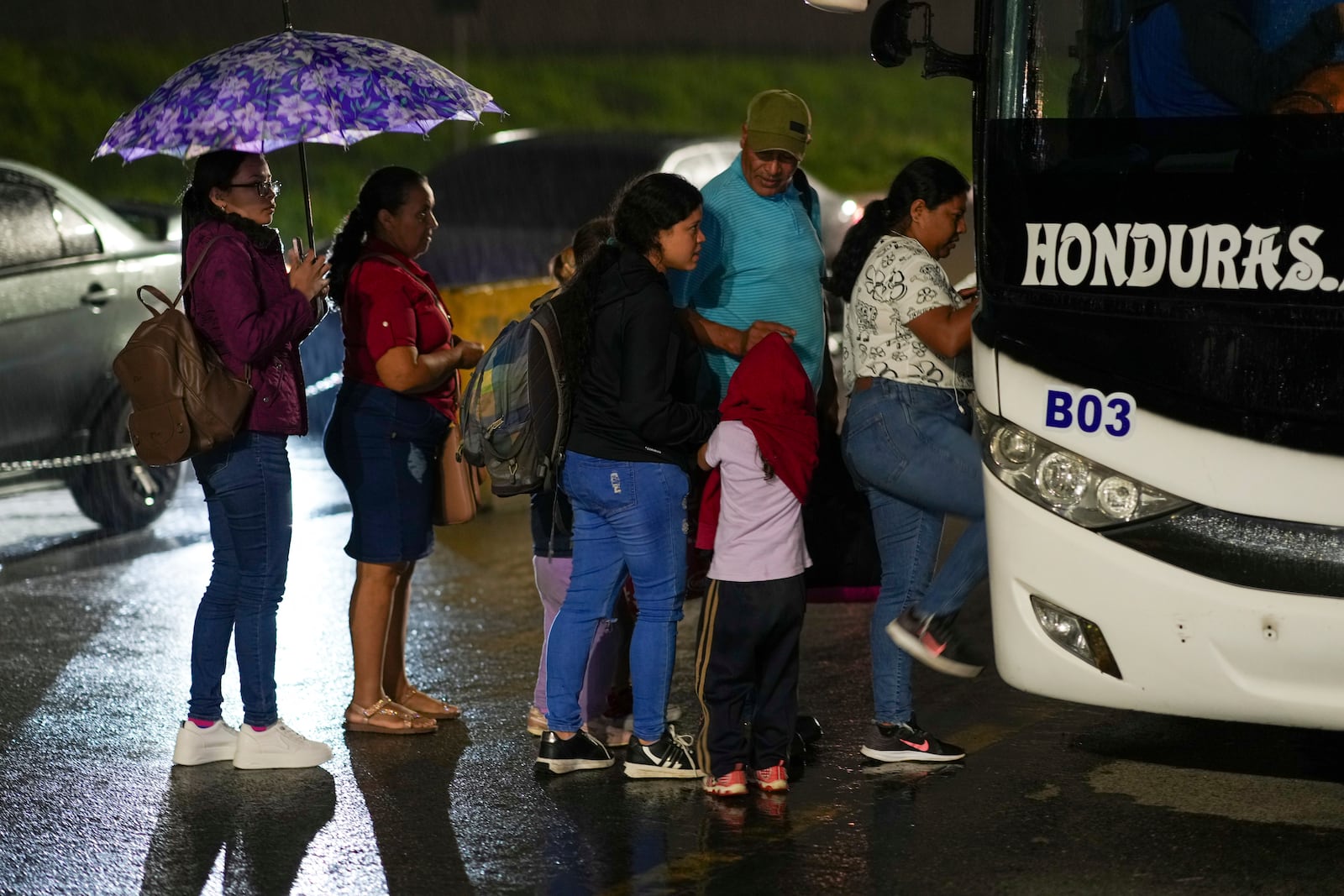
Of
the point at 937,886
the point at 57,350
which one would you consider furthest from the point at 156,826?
the point at 57,350

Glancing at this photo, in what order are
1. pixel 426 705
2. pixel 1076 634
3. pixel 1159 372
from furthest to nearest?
pixel 426 705 → pixel 1076 634 → pixel 1159 372

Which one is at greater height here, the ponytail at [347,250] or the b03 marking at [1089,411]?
the ponytail at [347,250]

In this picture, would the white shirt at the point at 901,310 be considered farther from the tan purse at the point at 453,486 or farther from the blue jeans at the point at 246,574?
the blue jeans at the point at 246,574

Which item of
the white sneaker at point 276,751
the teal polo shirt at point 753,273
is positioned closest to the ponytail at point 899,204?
the teal polo shirt at point 753,273

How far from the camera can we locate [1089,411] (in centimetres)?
484

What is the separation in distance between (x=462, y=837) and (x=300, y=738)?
91 cm

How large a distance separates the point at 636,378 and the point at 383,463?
112cm

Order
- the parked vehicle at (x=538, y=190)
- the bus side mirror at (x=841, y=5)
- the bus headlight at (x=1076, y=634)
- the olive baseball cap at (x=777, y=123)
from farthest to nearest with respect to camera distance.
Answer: the parked vehicle at (x=538, y=190)
the olive baseball cap at (x=777, y=123)
the bus side mirror at (x=841, y=5)
the bus headlight at (x=1076, y=634)

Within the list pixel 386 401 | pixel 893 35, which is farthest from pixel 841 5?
pixel 386 401

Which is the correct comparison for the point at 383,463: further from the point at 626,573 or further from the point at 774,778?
the point at 774,778

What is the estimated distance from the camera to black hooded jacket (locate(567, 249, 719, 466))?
523 centimetres

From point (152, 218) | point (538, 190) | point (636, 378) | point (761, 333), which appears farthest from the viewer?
point (538, 190)

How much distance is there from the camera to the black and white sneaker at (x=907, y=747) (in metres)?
5.62

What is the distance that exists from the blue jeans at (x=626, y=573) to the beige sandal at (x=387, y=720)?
66 centimetres
